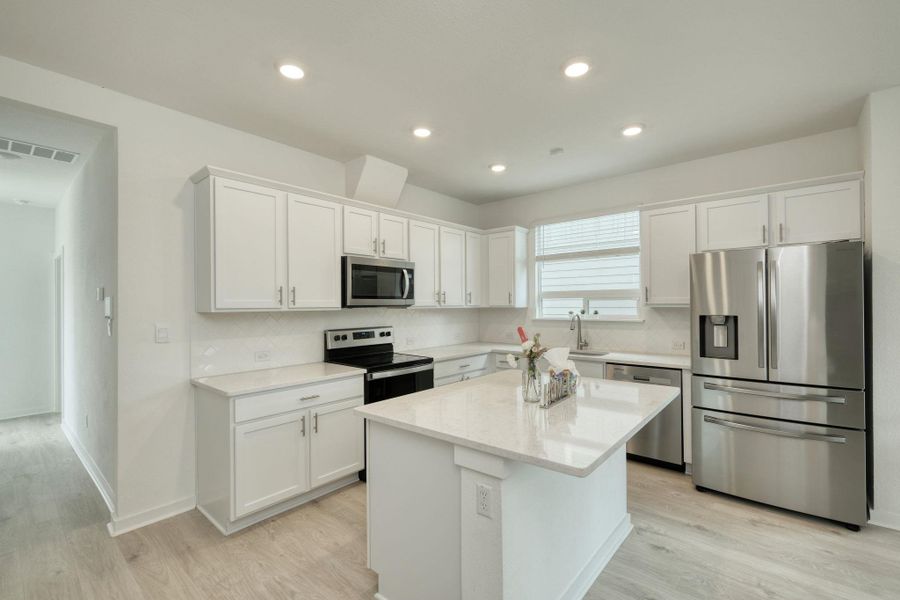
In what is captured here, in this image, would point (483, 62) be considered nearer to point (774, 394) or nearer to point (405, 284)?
point (405, 284)

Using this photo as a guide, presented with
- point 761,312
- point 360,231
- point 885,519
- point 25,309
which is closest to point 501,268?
point 360,231

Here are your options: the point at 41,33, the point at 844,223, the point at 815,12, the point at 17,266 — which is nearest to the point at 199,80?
the point at 41,33

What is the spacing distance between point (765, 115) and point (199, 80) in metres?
3.80

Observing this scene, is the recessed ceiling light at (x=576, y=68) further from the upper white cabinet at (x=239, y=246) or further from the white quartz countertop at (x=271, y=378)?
the white quartz countertop at (x=271, y=378)

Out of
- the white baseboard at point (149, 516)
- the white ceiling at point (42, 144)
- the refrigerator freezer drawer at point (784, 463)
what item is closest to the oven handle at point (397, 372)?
the white baseboard at point (149, 516)

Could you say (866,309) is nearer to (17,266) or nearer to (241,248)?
(241,248)

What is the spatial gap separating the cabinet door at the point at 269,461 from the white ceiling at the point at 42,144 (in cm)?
220

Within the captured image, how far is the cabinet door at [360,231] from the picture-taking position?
137 inches

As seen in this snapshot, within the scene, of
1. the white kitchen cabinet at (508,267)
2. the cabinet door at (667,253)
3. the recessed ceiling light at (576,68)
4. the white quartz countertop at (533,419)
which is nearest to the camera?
the white quartz countertop at (533,419)

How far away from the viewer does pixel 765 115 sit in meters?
2.93

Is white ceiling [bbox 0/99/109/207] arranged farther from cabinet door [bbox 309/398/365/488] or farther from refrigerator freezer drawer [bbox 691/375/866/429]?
refrigerator freezer drawer [bbox 691/375/866/429]

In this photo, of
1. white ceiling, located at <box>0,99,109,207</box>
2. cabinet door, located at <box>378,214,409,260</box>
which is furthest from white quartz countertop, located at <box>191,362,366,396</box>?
white ceiling, located at <box>0,99,109,207</box>

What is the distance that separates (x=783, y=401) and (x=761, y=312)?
0.61m

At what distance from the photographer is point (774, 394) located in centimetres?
278
